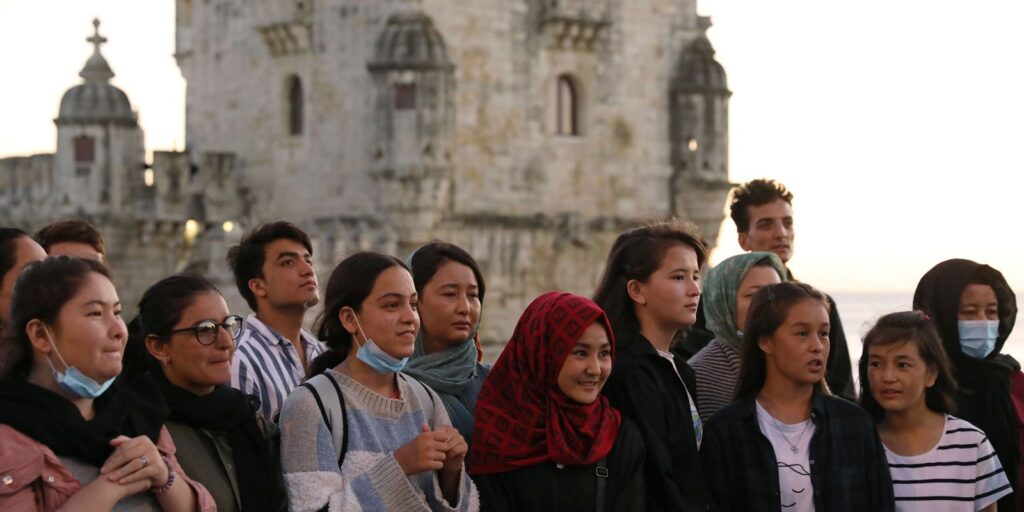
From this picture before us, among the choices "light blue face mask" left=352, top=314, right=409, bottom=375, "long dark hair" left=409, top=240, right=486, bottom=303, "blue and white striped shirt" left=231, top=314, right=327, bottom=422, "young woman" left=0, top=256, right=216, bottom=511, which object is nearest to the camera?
"young woman" left=0, top=256, right=216, bottom=511

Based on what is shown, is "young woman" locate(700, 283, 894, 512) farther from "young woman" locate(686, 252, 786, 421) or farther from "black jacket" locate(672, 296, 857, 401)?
"black jacket" locate(672, 296, 857, 401)

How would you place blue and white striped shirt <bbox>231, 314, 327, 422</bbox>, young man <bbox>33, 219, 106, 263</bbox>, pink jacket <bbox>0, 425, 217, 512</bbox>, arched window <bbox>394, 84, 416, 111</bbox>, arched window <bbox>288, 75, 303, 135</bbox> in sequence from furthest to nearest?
arched window <bbox>288, 75, 303, 135</bbox>, arched window <bbox>394, 84, 416, 111</bbox>, young man <bbox>33, 219, 106, 263</bbox>, blue and white striped shirt <bbox>231, 314, 327, 422</bbox>, pink jacket <bbox>0, 425, 217, 512</bbox>

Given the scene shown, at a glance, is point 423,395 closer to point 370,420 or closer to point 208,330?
point 370,420

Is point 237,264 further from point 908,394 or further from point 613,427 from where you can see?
point 908,394

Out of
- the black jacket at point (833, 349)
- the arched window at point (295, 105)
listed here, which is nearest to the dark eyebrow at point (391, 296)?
the black jacket at point (833, 349)

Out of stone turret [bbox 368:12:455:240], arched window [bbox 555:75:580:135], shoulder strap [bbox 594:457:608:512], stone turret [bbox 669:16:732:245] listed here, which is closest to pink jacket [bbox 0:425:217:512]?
shoulder strap [bbox 594:457:608:512]

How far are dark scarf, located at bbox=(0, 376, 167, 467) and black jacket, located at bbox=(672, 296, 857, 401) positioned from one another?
11.1 ft

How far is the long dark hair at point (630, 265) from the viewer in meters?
7.22

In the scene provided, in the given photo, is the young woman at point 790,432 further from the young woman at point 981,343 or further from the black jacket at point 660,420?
the young woman at point 981,343

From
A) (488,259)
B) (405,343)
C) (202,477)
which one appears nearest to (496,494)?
(405,343)

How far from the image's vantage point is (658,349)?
23.5 feet

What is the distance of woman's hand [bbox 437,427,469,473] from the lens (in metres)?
6.34

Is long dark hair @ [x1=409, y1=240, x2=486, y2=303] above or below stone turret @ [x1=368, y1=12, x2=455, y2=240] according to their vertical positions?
Answer: below

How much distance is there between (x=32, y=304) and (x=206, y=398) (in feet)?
2.98
